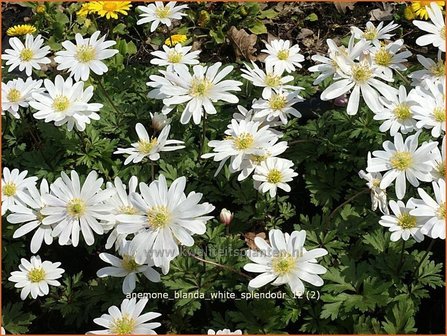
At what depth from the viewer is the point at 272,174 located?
279 cm

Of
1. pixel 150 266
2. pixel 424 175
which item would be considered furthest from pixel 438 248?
pixel 150 266

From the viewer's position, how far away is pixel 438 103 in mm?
2811

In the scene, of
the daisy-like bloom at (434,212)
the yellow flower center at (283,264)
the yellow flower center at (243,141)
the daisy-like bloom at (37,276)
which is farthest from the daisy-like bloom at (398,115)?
the daisy-like bloom at (37,276)

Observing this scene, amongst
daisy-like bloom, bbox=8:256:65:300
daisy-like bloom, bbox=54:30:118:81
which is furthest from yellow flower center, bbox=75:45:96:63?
daisy-like bloom, bbox=8:256:65:300

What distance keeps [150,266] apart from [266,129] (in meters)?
0.87

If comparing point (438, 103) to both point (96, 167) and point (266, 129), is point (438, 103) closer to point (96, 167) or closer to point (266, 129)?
point (266, 129)

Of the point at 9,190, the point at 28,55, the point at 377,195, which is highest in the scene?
the point at 28,55

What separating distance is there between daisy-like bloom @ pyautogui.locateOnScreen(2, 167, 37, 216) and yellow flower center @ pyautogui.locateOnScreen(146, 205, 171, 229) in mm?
772

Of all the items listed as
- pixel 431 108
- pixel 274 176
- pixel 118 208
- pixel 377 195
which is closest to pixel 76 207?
pixel 118 208

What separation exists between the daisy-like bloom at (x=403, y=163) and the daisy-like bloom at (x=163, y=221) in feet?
2.66

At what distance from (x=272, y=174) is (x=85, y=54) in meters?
1.27

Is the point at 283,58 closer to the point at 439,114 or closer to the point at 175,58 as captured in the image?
the point at 175,58

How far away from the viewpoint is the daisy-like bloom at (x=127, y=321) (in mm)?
2451

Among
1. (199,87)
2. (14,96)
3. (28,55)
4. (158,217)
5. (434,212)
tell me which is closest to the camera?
(158,217)
